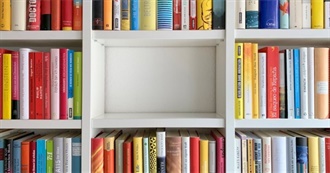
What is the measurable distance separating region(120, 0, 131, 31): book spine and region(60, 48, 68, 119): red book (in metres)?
0.22

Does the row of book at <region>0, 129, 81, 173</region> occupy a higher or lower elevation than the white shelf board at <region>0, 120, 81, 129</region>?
lower

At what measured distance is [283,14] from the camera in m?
1.06

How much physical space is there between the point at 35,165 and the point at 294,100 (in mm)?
902

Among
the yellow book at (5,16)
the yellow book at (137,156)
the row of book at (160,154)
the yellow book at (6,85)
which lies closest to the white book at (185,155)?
the row of book at (160,154)

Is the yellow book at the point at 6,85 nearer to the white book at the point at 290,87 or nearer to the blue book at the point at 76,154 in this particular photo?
the blue book at the point at 76,154

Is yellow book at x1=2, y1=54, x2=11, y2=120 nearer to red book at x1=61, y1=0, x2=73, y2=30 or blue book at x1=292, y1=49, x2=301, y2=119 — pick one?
red book at x1=61, y1=0, x2=73, y2=30

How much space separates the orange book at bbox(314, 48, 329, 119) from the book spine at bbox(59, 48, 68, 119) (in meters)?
0.84

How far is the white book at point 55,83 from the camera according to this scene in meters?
1.05

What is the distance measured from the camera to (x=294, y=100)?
1.06 metres

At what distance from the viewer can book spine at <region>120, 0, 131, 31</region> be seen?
1.07m

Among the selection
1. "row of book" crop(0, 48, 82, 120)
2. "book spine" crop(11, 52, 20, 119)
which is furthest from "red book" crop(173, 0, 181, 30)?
"book spine" crop(11, 52, 20, 119)

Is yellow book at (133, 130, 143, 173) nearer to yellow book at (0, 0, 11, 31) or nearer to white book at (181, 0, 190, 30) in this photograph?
white book at (181, 0, 190, 30)

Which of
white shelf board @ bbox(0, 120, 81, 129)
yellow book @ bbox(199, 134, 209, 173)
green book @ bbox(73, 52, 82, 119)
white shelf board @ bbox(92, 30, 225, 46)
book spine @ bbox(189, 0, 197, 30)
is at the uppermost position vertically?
book spine @ bbox(189, 0, 197, 30)

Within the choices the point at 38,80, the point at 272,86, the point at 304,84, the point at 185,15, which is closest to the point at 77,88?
the point at 38,80
